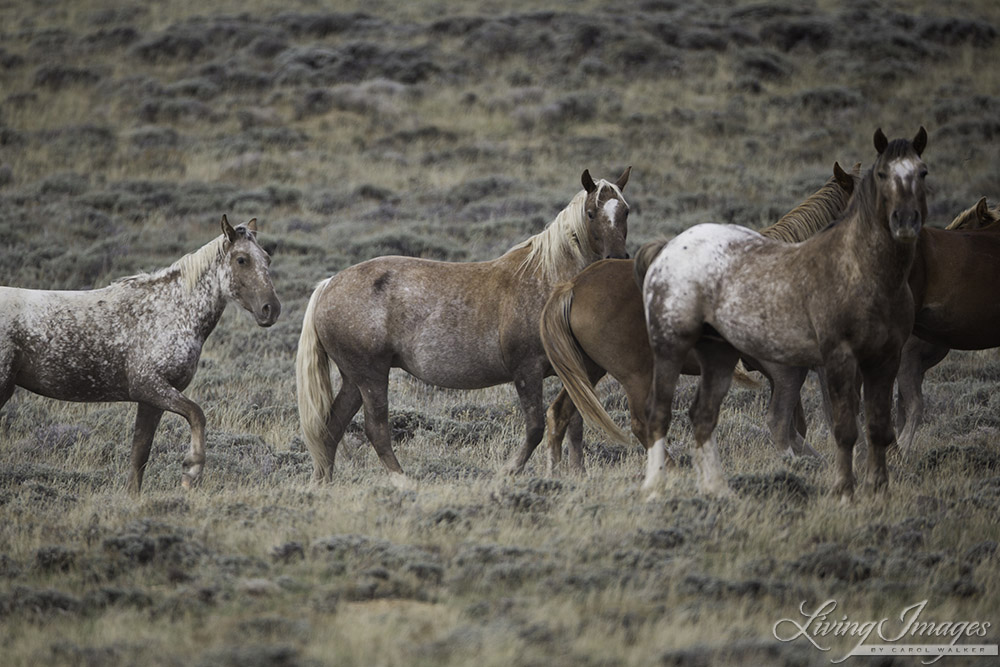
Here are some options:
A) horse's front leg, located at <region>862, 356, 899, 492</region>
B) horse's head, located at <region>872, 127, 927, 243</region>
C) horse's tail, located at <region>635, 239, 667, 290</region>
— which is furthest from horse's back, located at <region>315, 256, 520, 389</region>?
horse's head, located at <region>872, 127, 927, 243</region>

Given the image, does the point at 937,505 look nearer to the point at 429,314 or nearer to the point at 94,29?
the point at 429,314

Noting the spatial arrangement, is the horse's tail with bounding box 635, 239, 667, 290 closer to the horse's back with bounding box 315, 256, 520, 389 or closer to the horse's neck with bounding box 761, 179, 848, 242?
the horse's back with bounding box 315, 256, 520, 389

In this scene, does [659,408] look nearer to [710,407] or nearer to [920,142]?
[710,407]

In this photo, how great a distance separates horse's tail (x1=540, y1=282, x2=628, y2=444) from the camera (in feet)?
24.5

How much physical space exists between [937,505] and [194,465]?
5.35 metres

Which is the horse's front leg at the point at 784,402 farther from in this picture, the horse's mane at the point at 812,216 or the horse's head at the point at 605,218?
the horse's head at the point at 605,218

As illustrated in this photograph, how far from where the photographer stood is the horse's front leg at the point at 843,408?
648 cm

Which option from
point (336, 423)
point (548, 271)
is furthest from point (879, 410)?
point (336, 423)

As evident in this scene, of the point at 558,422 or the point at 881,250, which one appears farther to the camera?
the point at 558,422

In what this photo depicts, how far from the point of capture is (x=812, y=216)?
8.71 meters

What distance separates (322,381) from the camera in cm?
879

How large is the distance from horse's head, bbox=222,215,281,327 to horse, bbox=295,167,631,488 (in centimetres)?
60

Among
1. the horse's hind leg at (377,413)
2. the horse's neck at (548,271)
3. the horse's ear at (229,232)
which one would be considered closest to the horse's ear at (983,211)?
the horse's neck at (548,271)

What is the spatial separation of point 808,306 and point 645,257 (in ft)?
4.21
